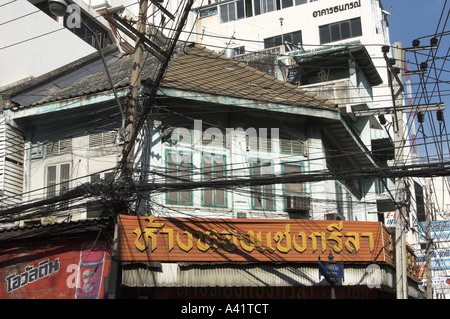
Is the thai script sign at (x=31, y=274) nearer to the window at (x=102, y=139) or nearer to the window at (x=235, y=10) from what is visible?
the window at (x=102, y=139)

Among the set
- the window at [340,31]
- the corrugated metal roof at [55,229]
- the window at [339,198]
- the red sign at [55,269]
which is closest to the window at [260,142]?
the window at [339,198]

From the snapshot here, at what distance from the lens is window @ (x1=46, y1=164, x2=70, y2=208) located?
15.4 m

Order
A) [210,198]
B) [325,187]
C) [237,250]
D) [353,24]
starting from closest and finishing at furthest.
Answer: [237,250] → [210,198] → [325,187] → [353,24]

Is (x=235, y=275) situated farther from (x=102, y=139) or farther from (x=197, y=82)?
(x=197, y=82)

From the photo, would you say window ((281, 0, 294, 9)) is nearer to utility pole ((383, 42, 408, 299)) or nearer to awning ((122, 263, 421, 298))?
utility pole ((383, 42, 408, 299))

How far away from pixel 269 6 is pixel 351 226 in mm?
27583

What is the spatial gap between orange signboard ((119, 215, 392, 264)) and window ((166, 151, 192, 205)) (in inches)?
53.9

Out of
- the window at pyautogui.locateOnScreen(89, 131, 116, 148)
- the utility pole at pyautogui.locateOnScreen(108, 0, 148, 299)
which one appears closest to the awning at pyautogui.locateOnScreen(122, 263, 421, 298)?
the utility pole at pyautogui.locateOnScreen(108, 0, 148, 299)

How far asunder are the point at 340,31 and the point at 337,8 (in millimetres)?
1526

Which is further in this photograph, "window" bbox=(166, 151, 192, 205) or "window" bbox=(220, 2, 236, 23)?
"window" bbox=(220, 2, 236, 23)

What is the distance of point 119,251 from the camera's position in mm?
12586

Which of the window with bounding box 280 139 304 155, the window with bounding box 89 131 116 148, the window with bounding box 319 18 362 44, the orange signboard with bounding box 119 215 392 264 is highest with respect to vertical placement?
the window with bounding box 319 18 362 44

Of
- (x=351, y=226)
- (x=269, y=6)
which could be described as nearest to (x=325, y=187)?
(x=351, y=226)
